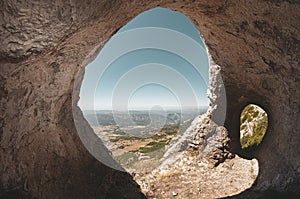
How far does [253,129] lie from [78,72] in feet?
18.9

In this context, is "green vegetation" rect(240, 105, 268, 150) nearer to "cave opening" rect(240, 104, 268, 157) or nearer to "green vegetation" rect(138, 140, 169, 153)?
"cave opening" rect(240, 104, 268, 157)

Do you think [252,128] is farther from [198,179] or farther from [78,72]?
[78,72]

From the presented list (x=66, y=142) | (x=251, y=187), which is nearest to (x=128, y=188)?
(x=66, y=142)

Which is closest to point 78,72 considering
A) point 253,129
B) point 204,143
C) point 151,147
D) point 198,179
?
point 198,179

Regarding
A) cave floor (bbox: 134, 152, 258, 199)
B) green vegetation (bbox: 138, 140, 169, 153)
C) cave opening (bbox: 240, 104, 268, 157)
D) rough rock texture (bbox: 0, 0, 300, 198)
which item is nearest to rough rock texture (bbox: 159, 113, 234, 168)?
cave floor (bbox: 134, 152, 258, 199)

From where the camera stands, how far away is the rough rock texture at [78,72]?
274 centimetres

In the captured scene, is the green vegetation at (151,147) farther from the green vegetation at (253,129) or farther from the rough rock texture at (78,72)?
the rough rock texture at (78,72)

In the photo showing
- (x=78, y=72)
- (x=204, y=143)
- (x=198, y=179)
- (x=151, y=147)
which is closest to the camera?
(x=78, y=72)

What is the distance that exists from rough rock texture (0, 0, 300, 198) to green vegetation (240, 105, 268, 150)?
0.75 m

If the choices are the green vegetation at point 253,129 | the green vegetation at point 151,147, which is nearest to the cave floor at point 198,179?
the green vegetation at point 253,129

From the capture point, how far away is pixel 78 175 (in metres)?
5.07

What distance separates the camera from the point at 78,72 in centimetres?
481

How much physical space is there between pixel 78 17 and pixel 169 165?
569 cm

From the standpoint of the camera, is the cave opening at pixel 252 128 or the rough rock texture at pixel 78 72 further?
the cave opening at pixel 252 128
